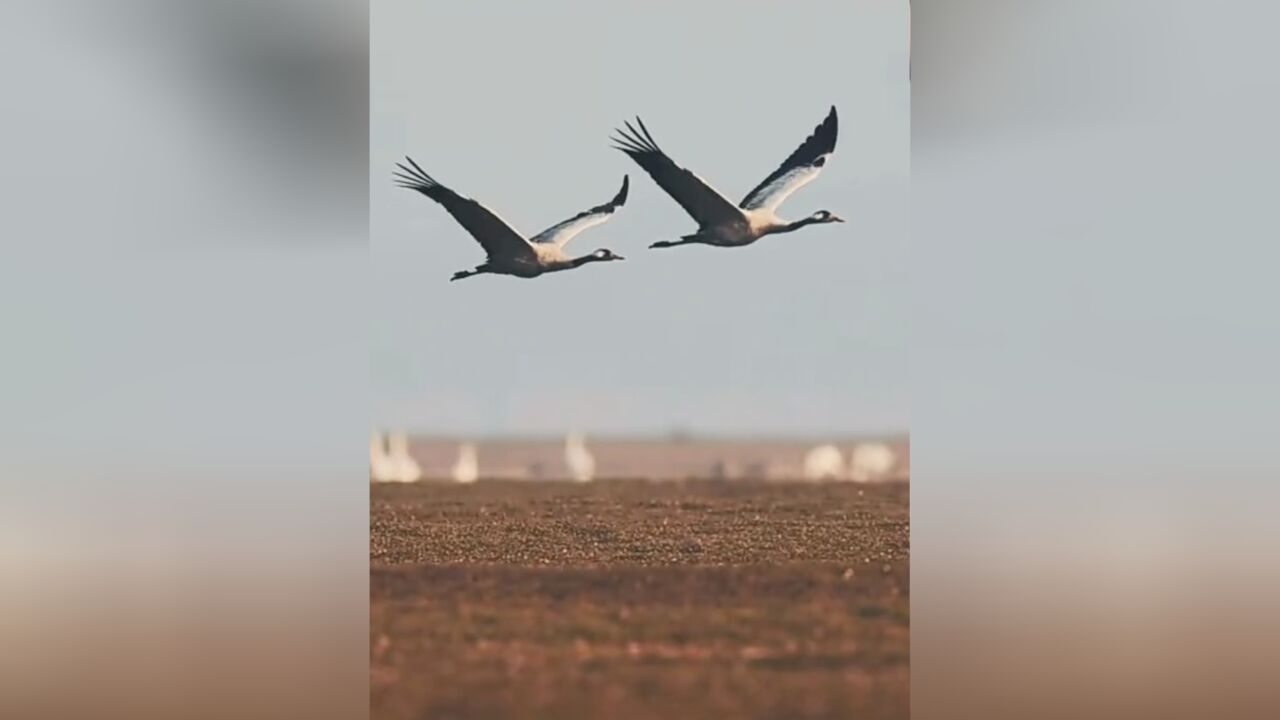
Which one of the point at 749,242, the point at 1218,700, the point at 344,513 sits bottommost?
the point at 1218,700

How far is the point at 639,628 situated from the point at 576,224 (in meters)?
6.52

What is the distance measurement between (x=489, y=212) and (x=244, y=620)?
5.57 meters

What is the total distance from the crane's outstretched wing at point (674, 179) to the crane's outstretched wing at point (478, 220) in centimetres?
145

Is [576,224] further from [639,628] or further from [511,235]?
[639,628]

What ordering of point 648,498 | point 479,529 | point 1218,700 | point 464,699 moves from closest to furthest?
point 464,699 < point 1218,700 < point 479,529 < point 648,498

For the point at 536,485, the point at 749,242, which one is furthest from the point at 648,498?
the point at 749,242

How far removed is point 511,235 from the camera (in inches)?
698

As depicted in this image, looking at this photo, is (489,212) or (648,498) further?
(648,498)

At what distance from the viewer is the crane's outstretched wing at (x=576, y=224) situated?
733 inches

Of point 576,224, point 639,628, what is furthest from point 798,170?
point 639,628

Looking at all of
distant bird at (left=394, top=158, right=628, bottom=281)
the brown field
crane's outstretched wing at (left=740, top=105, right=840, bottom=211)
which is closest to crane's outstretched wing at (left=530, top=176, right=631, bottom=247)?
distant bird at (left=394, top=158, right=628, bottom=281)

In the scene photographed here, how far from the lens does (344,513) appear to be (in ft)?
42.1

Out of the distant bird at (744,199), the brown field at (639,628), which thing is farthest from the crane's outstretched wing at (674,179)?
the brown field at (639,628)

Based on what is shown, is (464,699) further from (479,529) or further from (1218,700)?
(479,529)
